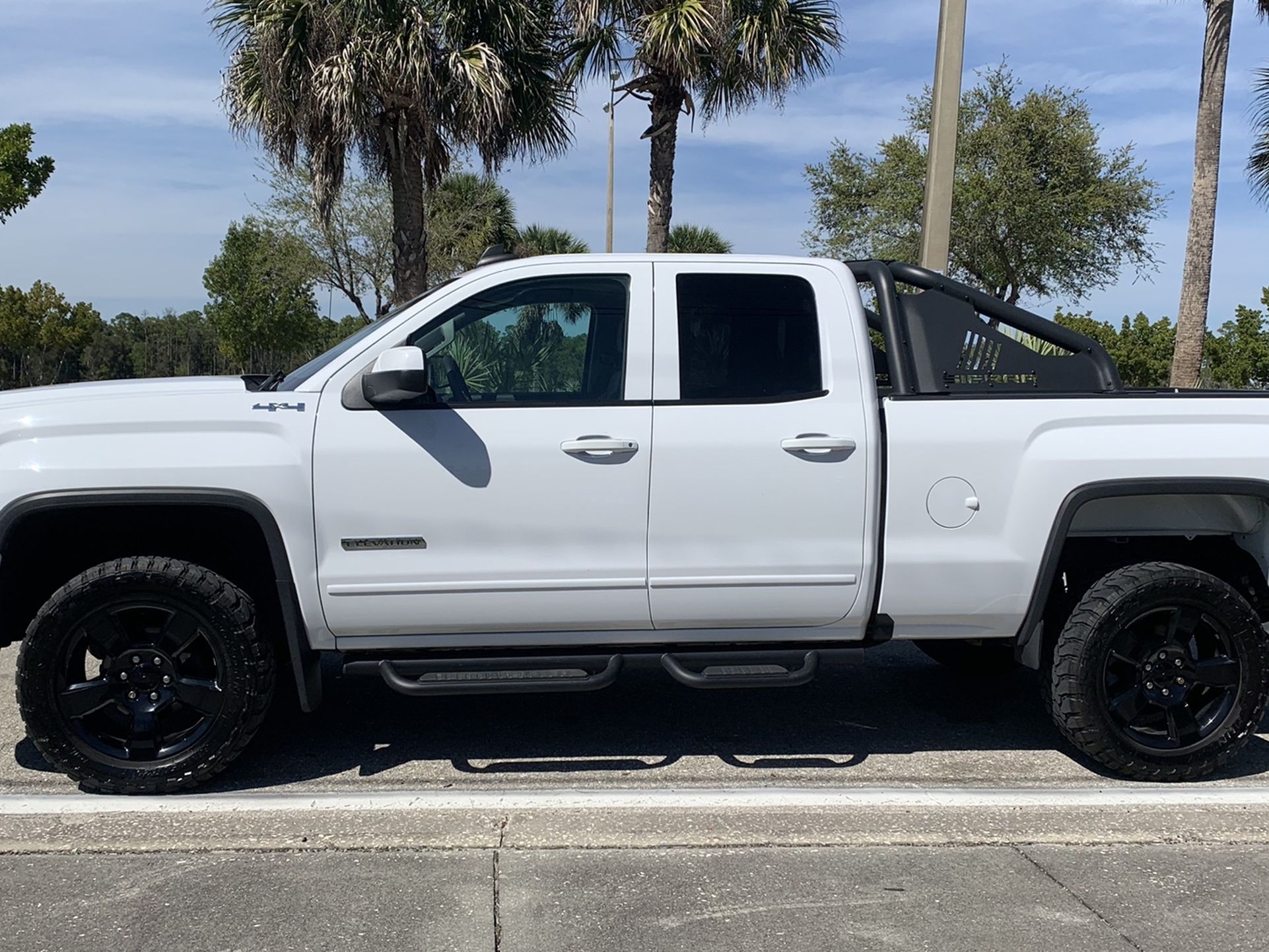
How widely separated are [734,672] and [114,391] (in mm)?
2574

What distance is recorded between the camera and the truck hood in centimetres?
410

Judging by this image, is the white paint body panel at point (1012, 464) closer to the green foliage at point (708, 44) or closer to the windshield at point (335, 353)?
the windshield at point (335, 353)

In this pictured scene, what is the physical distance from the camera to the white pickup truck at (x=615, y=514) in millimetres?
4066

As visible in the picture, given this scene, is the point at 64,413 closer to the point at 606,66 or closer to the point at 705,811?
the point at 705,811

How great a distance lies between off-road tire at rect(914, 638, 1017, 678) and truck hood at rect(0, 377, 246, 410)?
3447 millimetres

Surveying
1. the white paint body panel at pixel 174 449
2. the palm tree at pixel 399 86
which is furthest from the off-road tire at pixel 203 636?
the palm tree at pixel 399 86

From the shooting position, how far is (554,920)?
10.6ft

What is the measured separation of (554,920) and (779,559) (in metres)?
1.61

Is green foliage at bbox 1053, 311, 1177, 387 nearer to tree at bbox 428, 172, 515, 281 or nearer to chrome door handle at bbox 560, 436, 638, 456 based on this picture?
tree at bbox 428, 172, 515, 281

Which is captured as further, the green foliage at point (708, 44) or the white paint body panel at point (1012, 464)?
the green foliage at point (708, 44)

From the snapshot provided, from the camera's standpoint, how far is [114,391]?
4.19 meters

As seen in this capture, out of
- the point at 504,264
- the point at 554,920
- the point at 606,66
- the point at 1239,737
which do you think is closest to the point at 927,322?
the point at 504,264

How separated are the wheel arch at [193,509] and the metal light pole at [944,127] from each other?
182 inches

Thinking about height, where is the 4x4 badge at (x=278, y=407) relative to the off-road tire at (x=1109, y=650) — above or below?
A: above
